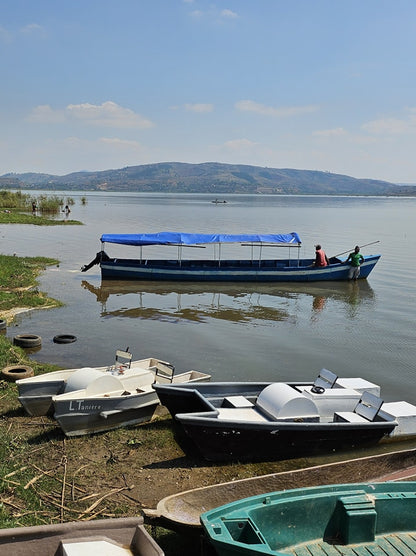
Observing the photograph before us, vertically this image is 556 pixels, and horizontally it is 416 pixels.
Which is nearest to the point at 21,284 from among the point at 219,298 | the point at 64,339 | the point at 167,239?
the point at 167,239

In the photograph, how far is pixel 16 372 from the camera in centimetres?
1420

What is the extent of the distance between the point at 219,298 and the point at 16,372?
1634 cm

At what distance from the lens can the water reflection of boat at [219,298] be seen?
83.4ft

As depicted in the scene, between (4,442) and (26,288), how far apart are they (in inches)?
692

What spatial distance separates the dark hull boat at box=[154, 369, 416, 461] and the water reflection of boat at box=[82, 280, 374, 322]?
12246 millimetres

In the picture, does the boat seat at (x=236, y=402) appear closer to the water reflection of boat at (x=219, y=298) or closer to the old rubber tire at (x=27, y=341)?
the old rubber tire at (x=27, y=341)

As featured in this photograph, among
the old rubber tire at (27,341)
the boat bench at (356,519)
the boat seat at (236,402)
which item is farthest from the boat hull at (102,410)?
the old rubber tire at (27,341)

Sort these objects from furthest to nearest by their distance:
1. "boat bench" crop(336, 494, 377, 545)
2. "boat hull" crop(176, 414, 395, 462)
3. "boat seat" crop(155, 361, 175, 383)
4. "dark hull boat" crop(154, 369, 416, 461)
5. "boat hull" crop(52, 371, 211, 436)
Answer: "boat seat" crop(155, 361, 175, 383), "boat hull" crop(52, 371, 211, 436), "dark hull boat" crop(154, 369, 416, 461), "boat hull" crop(176, 414, 395, 462), "boat bench" crop(336, 494, 377, 545)

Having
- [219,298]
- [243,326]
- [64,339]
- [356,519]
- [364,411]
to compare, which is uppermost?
[356,519]

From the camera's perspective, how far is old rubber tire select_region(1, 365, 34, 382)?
13.9 metres

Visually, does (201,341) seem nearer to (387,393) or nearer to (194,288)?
(387,393)

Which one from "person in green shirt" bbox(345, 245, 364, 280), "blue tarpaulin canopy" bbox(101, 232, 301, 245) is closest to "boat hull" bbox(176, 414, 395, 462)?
"blue tarpaulin canopy" bbox(101, 232, 301, 245)

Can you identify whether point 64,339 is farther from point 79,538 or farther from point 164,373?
point 79,538

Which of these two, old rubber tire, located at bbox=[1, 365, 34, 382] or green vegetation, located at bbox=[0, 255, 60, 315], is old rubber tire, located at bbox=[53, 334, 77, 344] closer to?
old rubber tire, located at bbox=[1, 365, 34, 382]
